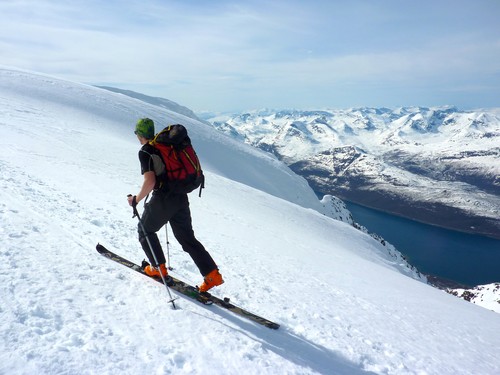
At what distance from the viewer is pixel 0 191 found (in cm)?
854

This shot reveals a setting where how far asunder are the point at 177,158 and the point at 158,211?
938mm

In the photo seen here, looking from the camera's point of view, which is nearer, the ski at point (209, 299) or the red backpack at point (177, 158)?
the red backpack at point (177, 158)

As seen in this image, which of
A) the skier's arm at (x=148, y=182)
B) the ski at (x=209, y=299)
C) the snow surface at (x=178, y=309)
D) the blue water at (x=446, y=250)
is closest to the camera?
the snow surface at (x=178, y=309)

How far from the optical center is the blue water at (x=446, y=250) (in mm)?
125000

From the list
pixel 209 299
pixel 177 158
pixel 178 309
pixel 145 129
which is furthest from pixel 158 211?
pixel 209 299

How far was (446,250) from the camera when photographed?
151 metres

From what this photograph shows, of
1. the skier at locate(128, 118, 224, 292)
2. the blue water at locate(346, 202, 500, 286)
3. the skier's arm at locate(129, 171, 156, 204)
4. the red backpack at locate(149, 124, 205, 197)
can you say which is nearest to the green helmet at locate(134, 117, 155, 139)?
the skier at locate(128, 118, 224, 292)

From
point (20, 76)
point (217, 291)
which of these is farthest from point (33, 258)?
point (20, 76)

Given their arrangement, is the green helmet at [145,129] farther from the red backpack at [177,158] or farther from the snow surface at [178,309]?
the snow surface at [178,309]

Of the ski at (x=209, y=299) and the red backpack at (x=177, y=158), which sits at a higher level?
the red backpack at (x=177, y=158)

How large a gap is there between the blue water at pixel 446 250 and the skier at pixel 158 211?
13285cm

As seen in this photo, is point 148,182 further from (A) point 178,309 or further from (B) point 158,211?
(A) point 178,309

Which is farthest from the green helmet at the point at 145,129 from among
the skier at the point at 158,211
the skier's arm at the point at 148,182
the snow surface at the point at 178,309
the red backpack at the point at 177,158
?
the snow surface at the point at 178,309

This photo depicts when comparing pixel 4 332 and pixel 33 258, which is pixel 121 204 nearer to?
pixel 33 258
